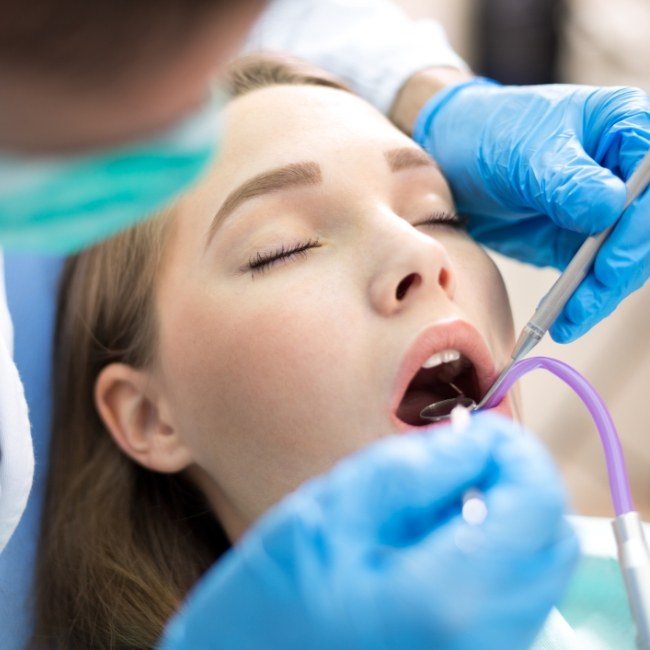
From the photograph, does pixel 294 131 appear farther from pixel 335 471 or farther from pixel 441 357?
pixel 335 471

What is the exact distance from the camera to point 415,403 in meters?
1.24

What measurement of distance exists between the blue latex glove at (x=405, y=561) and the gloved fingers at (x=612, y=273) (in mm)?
456

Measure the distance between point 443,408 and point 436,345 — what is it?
130 millimetres

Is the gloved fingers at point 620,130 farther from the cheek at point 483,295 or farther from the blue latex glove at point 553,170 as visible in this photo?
the cheek at point 483,295

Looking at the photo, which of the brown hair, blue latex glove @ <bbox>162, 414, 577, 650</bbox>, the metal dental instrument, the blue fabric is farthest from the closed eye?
the blue fabric

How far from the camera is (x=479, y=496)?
0.77 m

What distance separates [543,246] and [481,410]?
1.44ft

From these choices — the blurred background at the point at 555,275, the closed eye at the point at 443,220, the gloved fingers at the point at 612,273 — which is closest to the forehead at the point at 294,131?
the closed eye at the point at 443,220

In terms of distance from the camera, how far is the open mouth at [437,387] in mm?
1201

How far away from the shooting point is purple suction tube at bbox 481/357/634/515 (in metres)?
0.90

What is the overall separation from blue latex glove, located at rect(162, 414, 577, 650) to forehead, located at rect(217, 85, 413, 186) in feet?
1.83

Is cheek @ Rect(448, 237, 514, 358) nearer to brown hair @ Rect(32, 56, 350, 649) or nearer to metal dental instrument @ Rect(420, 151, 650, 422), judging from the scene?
metal dental instrument @ Rect(420, 151, 650, 422)

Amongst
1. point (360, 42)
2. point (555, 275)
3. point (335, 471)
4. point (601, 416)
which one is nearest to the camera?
point (335, 471)

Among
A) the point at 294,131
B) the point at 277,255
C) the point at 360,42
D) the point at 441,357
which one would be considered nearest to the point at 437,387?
the point at 441,357
